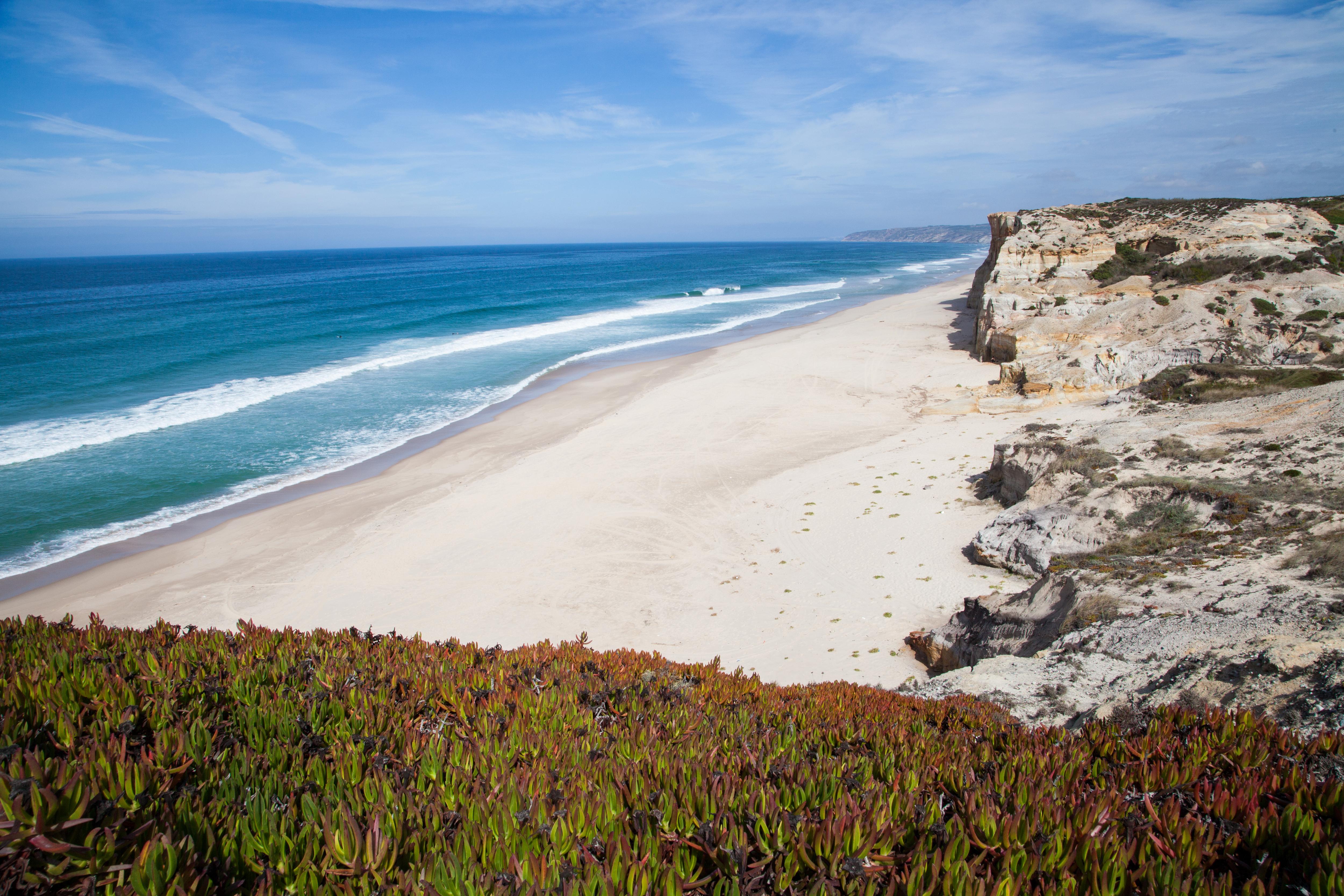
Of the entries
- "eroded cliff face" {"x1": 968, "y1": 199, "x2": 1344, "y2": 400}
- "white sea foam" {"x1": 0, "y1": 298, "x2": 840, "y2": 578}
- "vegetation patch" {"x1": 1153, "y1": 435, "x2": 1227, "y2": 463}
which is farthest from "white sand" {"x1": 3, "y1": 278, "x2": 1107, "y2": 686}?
"eroded cliff face" {"x1": 968, "y1": 199, "x2": 1344, "y2": 400}

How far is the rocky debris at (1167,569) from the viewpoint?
5102mm

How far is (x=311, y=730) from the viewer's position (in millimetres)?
3174

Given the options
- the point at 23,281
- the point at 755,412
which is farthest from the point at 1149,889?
the point at 23,281

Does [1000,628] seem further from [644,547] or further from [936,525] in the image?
[644,547]

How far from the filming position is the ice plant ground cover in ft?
6.76

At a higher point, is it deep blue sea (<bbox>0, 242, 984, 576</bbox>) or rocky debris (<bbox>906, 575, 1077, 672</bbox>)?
deep blue sea (<bbox>0, 242, 984, 576</bbox>)

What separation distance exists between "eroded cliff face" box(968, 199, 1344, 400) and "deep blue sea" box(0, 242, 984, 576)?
1604cm

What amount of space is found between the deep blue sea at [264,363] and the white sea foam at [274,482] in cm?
6

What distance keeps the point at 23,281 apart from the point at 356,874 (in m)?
122

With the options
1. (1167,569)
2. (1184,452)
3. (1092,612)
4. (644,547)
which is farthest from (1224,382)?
(644,547)

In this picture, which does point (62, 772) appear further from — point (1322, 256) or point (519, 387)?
point (1322, 256)

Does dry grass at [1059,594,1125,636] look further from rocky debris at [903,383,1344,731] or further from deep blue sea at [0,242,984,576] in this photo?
deep blue sea at [0,242,984,576]

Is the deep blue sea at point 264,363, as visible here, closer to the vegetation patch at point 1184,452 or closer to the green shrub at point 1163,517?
the green shrub at point 1163,517

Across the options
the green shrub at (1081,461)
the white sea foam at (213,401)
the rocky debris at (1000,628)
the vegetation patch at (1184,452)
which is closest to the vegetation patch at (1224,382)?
the vegetation patch at (1184,452)
